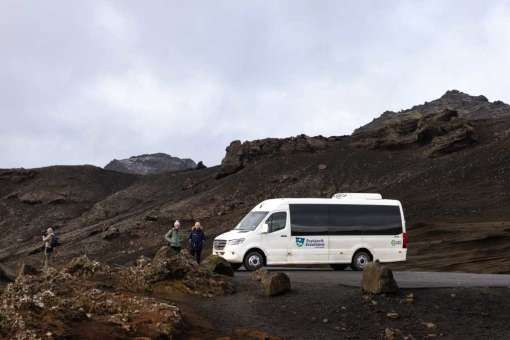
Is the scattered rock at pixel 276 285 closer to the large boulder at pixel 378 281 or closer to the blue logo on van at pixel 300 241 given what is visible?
the large boulder at pixel 378 281

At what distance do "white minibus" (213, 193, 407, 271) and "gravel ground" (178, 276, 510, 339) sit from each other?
7.50 meters

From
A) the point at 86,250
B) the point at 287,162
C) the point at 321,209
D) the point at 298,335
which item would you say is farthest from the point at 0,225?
the point at 298,335

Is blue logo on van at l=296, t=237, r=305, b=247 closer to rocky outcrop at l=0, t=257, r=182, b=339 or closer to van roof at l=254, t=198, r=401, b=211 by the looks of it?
van roof at l=254, t=198, r=401, b=211

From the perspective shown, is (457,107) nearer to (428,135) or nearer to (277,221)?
(428,135)

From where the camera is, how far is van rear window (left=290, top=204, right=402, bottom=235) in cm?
2289

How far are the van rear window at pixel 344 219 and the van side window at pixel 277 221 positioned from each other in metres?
0.30

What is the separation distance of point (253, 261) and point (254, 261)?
0.04m

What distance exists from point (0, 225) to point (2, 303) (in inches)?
2654

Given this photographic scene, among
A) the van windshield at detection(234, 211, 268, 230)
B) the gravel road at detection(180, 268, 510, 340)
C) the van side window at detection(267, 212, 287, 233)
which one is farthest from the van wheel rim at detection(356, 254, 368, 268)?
the gravel road at detection(180, 268, 510, 340)

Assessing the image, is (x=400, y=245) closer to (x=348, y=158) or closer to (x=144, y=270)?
(x=144, y=270)

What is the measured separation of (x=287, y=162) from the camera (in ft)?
204

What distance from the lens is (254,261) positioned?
22.0m

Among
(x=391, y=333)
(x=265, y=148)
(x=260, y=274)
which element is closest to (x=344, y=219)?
(x=260, y=274)

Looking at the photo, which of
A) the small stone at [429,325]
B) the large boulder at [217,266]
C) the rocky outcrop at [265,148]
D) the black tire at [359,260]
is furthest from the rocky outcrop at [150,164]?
the small stone at [429,325]
